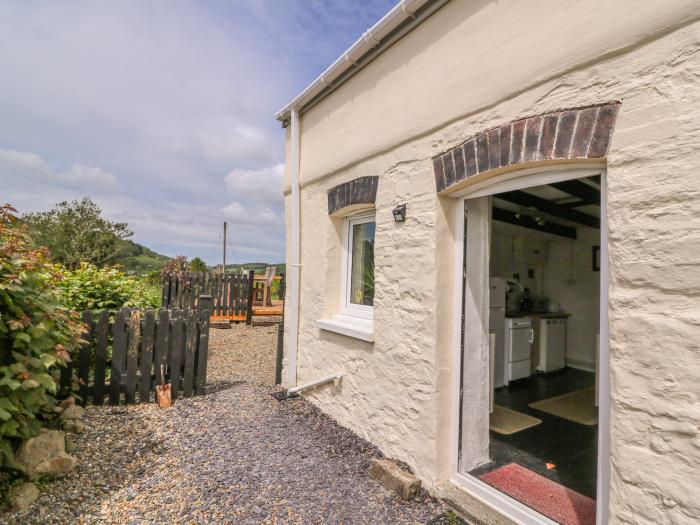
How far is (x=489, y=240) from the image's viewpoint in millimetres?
3131

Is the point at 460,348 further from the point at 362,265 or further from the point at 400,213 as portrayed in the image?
the point at 362,265

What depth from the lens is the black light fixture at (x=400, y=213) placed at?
10.7 feet

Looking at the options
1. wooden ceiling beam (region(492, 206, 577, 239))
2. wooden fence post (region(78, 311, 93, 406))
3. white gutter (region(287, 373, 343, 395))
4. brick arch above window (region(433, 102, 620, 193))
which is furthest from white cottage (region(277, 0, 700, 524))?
wooden fence post (region(78, 311, 93, 406))

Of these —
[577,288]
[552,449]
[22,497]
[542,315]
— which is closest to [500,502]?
[552,449]

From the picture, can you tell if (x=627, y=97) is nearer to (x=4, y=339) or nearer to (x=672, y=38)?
(x=672, y=38)

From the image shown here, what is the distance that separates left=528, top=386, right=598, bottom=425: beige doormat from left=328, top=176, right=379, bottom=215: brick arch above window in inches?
135

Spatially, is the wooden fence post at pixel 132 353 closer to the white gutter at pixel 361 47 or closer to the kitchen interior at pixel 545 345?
the white gutter at pixel 361 47

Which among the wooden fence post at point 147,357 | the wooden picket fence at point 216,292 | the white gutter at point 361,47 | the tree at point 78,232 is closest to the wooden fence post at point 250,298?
the wooden picket fence at point 216,292

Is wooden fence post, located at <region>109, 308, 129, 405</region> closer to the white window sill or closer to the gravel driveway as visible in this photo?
the gravel driveway

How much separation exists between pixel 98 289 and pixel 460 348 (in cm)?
486

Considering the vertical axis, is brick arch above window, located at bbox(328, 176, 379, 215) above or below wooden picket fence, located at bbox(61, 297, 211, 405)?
above

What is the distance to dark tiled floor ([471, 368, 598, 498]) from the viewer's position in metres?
3.01

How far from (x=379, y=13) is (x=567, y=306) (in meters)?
6.58

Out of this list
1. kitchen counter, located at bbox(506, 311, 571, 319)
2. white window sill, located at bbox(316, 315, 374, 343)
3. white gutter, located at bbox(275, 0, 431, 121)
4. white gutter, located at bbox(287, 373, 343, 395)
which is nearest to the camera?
white gutter, located at bbox(275, 0, 431, 121)
